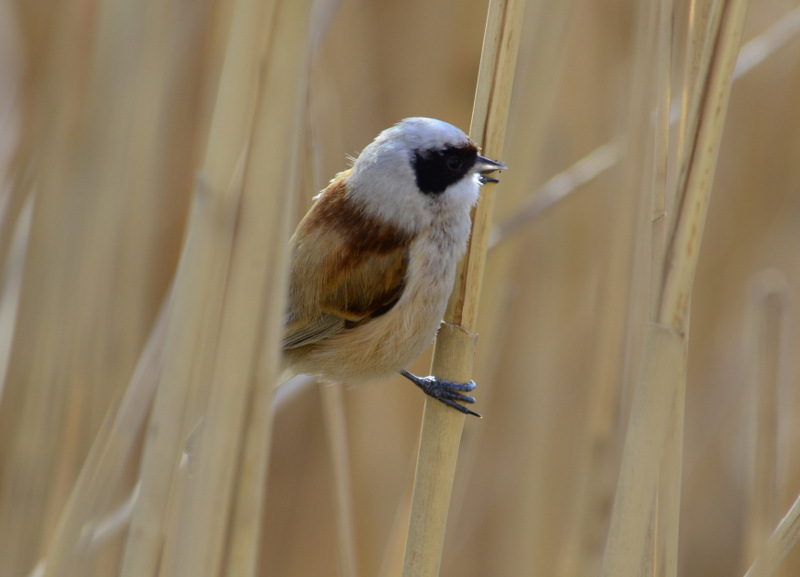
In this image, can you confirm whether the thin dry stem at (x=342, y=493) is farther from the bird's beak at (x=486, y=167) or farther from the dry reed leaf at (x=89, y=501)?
the bird's beak at (x=486, y=167)

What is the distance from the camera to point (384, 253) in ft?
4.52

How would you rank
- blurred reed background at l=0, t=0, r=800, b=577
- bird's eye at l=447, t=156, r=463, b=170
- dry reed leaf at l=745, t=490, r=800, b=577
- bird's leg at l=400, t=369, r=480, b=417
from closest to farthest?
blurred reed background at l=0, t=0, r=800, b=577, dry reed leaf at l=745, t=490, r=800, b=577, bird's leg at l=400, t=369, r=480, b=417, bird's eye at l=447, t=156, r=463, b=170

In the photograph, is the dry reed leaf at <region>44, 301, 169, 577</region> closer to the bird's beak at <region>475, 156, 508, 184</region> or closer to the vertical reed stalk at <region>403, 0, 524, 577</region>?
the vertical reed stalk at <region>403, 0, 524, 577</region>

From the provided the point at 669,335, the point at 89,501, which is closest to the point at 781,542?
the point at 669,335

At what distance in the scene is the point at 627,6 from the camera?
1938mm

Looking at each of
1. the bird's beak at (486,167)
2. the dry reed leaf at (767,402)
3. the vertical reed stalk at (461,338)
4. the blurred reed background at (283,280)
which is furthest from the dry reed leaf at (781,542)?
the bird's beak at (486,167)

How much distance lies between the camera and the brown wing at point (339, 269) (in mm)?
1376

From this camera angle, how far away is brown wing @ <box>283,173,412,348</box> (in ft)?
4.51

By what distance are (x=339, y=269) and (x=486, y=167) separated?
1.11 feet

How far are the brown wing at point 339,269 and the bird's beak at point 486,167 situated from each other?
0.58 ft

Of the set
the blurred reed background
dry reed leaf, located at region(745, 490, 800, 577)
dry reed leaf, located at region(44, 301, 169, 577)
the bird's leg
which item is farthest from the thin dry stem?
dry reed leaf, located at region(745, 490, 800, 577)

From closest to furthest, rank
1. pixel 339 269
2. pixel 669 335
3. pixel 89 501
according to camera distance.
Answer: pixel 669 335 → pixel 89 501 → pixel 339 269

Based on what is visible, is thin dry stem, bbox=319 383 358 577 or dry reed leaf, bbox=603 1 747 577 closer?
dry reed leaf, bbox=603 1 747 577

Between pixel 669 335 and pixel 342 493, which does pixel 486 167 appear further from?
pixel 342 493
